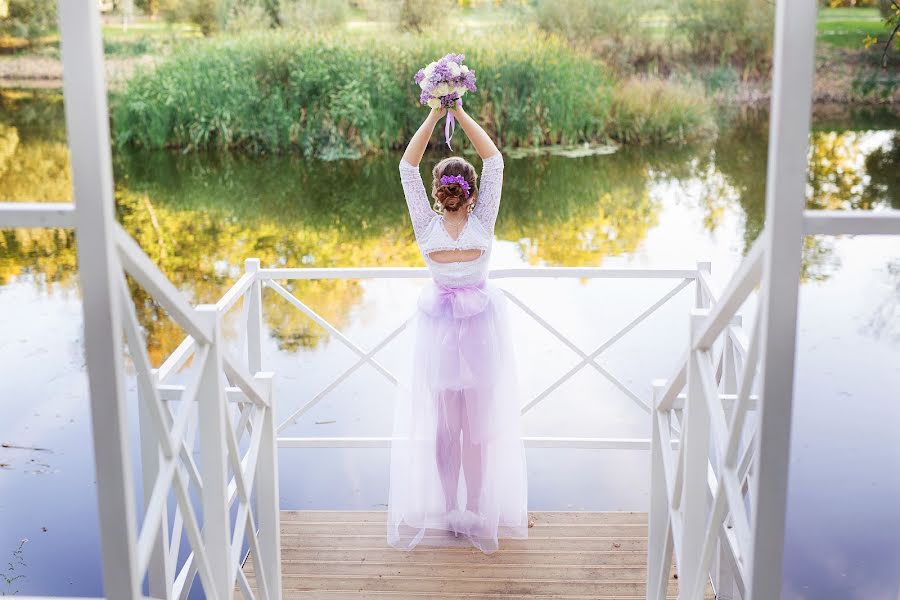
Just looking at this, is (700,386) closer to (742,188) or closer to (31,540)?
(31,540)


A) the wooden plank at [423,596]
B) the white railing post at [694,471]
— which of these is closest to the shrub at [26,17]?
the wooden plank at [423,596]

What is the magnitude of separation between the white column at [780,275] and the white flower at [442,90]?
1.74 metres

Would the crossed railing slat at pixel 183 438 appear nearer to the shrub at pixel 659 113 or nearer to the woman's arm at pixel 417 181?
the woman's arm at pixel 417 181

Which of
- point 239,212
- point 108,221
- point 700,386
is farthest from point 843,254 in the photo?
point 108,221

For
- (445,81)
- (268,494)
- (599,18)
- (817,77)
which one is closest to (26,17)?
(599,18)

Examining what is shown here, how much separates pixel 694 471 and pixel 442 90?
1.48 m

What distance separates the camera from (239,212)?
477 inches

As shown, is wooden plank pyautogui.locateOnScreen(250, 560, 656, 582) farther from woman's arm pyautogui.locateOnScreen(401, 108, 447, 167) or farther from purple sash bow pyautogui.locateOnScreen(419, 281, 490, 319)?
woman's arm pyautogui.locateOnScreen(401, 108, 447, 167)

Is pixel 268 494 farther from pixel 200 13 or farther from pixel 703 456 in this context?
pixel 200 13

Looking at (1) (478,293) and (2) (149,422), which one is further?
(1) (478,293)

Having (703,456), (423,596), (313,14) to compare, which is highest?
(313,14)

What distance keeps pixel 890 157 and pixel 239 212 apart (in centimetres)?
758

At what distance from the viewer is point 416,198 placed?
3205 mm

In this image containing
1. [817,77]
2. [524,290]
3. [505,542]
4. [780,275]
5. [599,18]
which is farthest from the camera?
[817,77]
